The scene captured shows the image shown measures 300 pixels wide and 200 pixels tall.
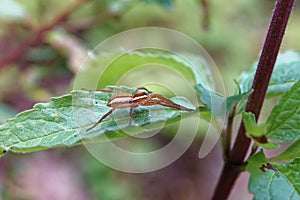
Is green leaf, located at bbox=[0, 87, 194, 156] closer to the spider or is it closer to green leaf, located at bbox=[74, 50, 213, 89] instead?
the spider

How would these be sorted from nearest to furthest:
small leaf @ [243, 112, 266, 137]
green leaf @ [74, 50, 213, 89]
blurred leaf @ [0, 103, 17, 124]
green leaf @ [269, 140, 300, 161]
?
small leaf @ [243, 112, 266, 137], green leaf @ [269, 140, 300, 161], green leaf @ [74, 50, 213, 89], blurred leaf @ [0, 103, 17, 124]

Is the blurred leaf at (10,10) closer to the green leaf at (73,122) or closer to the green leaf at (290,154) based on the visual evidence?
the green leaf at (73,122)

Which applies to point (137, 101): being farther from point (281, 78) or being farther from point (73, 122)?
point (281, 78)

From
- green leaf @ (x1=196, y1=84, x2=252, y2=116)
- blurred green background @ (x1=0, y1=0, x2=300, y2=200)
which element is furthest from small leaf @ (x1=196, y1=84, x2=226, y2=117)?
blurred green background @ (x1=0, y1=0, x2=300, y2=200)

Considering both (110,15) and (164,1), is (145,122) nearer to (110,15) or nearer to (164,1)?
(164,1)

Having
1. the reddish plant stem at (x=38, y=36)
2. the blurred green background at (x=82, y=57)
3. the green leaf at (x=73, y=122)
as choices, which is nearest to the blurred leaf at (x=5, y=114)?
the blurred green background at (x=82, y=57)

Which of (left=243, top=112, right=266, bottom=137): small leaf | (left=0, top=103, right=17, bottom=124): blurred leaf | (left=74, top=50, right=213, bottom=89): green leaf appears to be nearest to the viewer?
(left=243, top=112, right=266, bottom=137): small leaf

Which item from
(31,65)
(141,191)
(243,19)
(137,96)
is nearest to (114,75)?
(137,96)

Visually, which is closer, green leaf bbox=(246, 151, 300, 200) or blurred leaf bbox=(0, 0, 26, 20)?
green leaf bbox=(246, 151, 300, 200)
